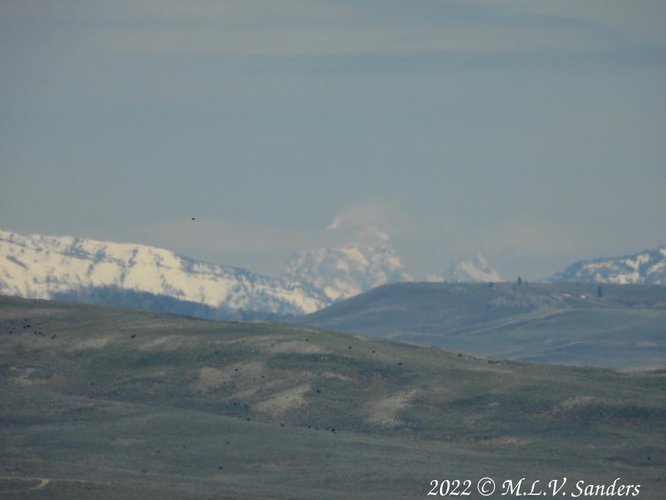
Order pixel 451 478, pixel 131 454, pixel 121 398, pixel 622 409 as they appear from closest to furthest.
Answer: pixel 451 478, pixel 131 454, pixel 622 409, pixel 121 398

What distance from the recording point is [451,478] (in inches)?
5743

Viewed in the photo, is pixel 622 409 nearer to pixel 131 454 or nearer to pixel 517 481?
pixel 517 481

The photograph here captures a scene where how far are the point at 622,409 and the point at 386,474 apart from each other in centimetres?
4534

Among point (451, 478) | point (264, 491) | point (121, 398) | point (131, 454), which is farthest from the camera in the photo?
point (121, 398)

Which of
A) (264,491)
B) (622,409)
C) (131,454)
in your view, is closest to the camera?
(264,491)

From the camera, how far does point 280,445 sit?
163 metres

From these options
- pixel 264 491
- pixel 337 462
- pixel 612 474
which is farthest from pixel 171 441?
pixel 612 474

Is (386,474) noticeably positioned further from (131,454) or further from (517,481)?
(131,454)

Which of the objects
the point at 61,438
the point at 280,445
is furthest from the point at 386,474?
the point at 61,438

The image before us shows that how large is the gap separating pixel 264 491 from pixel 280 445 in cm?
2639

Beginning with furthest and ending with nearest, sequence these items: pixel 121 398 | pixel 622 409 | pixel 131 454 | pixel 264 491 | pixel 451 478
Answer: pixel 121 398 → pixel 622 409 → pixel 131 454 → pixel 451 478 → pixel 264 491

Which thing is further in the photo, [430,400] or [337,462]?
[430,400]

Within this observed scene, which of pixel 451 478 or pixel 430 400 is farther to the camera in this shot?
pixel 430 400

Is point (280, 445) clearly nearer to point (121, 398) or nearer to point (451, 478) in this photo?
point (451, 478)
